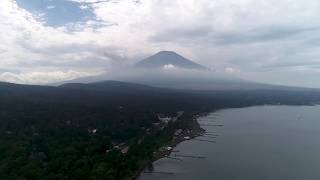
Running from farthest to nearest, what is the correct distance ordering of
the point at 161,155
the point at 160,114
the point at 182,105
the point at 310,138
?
the point at 182,105 → the point at 160,114 → the point at 310,138 → the point at 161,155

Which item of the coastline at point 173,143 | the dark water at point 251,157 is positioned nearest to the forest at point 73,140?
the coastline at point 173,143

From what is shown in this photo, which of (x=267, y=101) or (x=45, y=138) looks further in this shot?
(x=267, y=101)

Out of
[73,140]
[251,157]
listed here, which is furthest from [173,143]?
[73,140]

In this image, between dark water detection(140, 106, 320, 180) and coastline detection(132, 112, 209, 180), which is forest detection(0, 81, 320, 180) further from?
dark water detection(140, 106, 320, 180)

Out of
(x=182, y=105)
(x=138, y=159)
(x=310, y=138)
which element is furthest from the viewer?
(x=182, y=105)

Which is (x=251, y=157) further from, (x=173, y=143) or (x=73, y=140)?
(x=73, y=140)

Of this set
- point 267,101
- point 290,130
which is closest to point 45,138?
point 290,130

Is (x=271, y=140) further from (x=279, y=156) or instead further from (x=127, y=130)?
(x=127, y=130)

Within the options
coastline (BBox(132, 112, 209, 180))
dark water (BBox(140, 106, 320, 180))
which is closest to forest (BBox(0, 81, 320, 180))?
coastline (BBox(132, 112, 209, 180))

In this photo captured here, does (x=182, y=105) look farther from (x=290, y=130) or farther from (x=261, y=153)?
(x=261, y=153)
